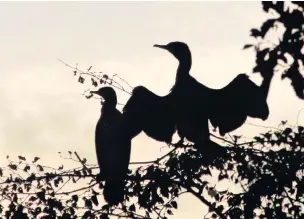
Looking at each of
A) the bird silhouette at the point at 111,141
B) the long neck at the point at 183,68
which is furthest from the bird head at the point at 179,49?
the bird silhouette at the point at 111,141

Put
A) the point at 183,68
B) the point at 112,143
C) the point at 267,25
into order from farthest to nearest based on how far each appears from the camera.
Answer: the point at 183,68 → the point at 112,143 → the point at 267,25

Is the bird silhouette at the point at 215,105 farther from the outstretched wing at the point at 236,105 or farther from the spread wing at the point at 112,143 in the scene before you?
the spread wing at the point at 112,143

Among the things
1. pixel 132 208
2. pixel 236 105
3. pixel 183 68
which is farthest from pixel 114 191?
pixel 183 68

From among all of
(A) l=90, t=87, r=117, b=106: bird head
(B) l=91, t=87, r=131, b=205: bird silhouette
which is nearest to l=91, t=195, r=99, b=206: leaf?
(B) l=91, t=87, r=131, b=205: bird silhouette

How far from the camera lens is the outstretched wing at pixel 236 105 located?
7.81 metres

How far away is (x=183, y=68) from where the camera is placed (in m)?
8.55

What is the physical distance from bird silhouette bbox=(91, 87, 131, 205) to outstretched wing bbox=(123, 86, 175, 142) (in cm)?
22

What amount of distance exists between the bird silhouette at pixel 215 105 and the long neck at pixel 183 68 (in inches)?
4.8

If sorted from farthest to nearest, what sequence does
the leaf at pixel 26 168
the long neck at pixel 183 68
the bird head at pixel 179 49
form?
1. the bird head at pixel 179 49
2. the long neck at pixel 183 68
3. the leaf at pixel 26 168

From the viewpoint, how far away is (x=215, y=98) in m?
8.05

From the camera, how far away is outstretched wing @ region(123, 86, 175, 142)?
7.86m

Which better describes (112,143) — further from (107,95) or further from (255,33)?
(255,33)

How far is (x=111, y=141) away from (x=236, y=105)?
151 cm

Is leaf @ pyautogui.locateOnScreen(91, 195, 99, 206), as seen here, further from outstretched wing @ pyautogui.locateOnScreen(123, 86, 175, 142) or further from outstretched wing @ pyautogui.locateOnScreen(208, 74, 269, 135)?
outstretched wing @ pyautogui.locateOnScreen(208, 74, 269, 135)
